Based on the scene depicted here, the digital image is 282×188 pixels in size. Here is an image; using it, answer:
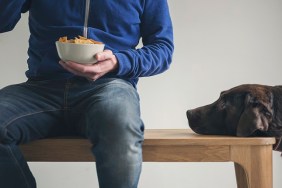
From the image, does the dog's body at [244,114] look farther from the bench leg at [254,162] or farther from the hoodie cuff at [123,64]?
the hoodie cuff at [123,64]

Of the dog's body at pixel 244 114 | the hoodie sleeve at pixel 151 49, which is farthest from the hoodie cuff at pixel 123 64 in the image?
the dog's body at pixel 244 114

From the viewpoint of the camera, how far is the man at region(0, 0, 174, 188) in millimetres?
930

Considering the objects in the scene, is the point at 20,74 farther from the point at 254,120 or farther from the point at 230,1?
the point at 254,120

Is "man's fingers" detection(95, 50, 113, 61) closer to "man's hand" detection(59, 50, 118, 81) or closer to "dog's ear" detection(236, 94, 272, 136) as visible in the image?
"man's hand" detection(59, 50, 118, 81)

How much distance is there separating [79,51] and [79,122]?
0.20 meters

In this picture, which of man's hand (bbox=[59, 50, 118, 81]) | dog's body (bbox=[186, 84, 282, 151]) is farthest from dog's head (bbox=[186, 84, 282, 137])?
man's hand (bbox=[59, 50, 118, 81])

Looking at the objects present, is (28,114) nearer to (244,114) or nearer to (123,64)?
(123,64)

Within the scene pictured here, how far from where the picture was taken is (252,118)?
3.69 feet

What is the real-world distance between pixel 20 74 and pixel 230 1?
927mm

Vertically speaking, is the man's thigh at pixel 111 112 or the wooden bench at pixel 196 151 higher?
the man's thigh at pixel 111 112

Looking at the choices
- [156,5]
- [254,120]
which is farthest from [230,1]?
[254,120]

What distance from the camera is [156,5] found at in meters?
1.23

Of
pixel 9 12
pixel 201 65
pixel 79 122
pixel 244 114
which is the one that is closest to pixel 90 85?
pixel 79 122

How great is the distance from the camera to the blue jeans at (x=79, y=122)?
2.99ft
